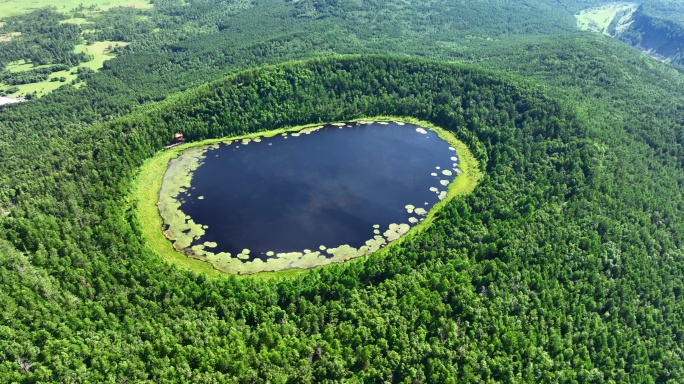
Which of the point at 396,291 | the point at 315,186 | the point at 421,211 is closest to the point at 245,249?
the point at 315,186

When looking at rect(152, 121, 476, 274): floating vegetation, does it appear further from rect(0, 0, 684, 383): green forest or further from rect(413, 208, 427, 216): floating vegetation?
rect(0, 0, 684, 383): green forest

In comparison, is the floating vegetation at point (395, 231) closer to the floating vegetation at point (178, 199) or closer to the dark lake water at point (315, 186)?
the dark lake water at point (315, 186)

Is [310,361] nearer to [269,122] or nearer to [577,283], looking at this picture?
[577,283]

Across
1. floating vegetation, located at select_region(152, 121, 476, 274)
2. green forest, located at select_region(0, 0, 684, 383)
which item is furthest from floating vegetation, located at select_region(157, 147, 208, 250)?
green forest, located at select_region(0, 0, 684, 383)

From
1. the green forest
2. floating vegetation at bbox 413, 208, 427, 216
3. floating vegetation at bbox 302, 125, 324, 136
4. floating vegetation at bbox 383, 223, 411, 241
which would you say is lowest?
floating vegetation at bbox 302, 125, 324, 136

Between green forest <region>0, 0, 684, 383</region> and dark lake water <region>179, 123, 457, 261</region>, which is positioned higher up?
green forest <region>0, 0, 684, 383</region>

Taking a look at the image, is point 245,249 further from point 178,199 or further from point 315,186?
point 315,186

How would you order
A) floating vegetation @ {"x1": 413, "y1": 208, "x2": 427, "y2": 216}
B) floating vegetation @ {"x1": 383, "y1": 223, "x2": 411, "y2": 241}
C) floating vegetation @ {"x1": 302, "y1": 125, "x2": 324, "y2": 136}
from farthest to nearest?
floating vegetation @ {"x1": 302, "y1": 125, "x2": 324, "y2": 136} < floating vegetation @ {"x1": 413, "y1": 208, "x2": 427, "y2": 216} < floating vegetation @ {"x1": 383, "y1": 223, "x2": 411, "y2": 241}
